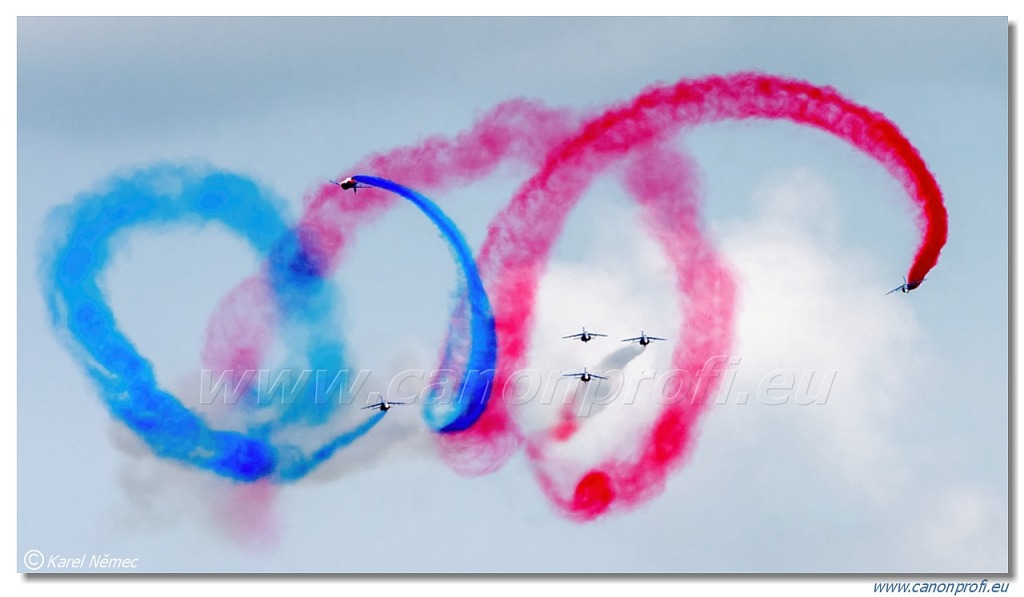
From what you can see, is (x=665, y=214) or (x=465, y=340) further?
(x=665, y=214)

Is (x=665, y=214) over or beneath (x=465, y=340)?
over

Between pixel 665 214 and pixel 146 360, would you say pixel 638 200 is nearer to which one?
pixel 665 214

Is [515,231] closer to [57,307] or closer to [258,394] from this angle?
[258,394]

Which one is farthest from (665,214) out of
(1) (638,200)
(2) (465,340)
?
(2) (465,340)

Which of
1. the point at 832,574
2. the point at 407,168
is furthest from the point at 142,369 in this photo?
the point at 832,574
